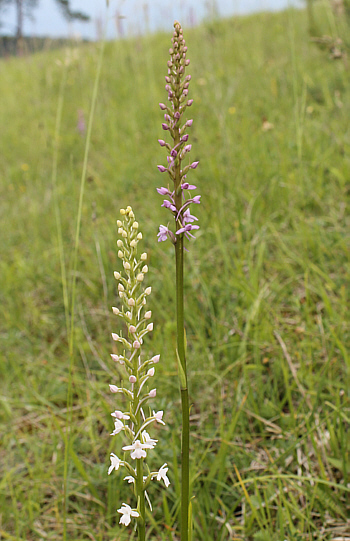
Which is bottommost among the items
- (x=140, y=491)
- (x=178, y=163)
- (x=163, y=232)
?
(x=140, y=491)

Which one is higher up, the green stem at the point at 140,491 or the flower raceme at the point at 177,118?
the flower raceme at the point at 177,118

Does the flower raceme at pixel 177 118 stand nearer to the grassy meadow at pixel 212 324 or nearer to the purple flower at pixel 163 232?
the purple flower at pixel 163 232

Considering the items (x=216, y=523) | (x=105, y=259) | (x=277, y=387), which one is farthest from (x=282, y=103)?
(x=216, y=523)

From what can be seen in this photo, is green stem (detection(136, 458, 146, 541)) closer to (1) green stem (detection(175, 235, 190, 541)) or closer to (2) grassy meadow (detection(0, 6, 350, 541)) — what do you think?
(1) green stem (detection(175, 235, 190, 541))

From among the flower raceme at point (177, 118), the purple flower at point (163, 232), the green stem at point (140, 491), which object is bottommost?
the green stem at point (140, 491)

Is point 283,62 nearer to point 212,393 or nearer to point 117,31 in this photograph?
point 117,31

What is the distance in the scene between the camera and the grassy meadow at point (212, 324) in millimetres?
1742

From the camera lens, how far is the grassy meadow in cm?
174

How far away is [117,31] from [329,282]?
23.4 feet

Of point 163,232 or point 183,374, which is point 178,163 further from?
point 183,374

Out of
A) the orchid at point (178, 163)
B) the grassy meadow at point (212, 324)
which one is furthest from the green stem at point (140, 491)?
the grassy meadow at point (212, 324)

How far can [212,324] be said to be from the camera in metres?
2.59

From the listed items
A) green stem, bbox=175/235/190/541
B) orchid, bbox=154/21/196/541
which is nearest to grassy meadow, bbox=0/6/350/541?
green stem, bbox=175/235/190/541

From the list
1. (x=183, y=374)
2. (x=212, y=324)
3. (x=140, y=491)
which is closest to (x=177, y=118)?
(x=183, y=374)
